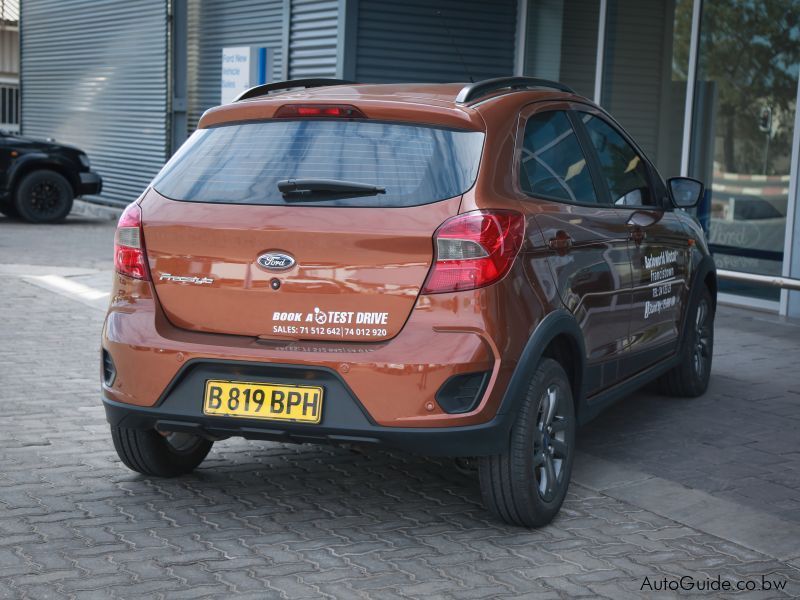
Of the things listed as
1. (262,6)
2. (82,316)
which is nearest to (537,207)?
(82,316)

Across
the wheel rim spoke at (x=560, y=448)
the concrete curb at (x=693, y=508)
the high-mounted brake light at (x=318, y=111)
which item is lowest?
the concrete curb at (x=693, y=508)

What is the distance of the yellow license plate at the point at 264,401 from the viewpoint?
4.17 metres

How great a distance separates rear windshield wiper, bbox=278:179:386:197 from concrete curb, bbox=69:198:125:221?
16125 mm

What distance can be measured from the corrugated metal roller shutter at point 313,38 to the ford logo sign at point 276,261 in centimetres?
985

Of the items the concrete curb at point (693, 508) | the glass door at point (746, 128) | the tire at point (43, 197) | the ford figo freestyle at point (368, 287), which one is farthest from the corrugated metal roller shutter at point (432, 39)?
the ford figo freestyle at point (368, 287)

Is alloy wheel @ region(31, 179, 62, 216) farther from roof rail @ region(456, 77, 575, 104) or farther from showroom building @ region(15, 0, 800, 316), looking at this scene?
roof rail @ region(456, 77, 575, 104)

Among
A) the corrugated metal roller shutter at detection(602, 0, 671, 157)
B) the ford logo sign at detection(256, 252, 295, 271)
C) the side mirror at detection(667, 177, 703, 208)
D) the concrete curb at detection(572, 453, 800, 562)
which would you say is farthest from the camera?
the corrugated metal roller shutter at detection(602, 0, 671, 157)

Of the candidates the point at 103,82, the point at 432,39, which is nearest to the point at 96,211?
the point at 103,82

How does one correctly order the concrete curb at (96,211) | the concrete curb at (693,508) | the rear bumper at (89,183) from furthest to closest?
the concrete curb at (96,211)
the rear bumper at (89,183)
the concrete curb at (693,508)

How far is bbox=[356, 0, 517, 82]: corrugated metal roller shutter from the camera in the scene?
13820mm

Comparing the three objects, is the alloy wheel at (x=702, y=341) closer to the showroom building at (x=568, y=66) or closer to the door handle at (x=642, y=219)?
the door handle at (x=642, y=219)

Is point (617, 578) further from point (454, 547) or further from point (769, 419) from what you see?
point (769, 419)

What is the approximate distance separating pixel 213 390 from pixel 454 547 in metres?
1.06

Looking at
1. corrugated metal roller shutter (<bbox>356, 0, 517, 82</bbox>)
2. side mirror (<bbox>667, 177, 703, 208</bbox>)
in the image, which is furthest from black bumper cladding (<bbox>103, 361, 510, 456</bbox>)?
corrugated metal roller shutter (<bbox>356, 0, 517, 82</bbox>)
